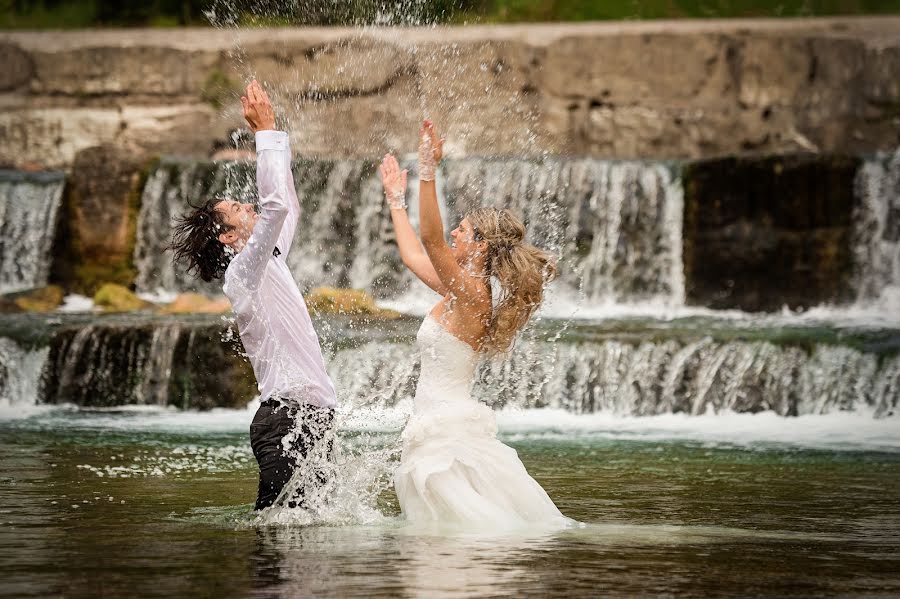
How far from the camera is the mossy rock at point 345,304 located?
15711 mm

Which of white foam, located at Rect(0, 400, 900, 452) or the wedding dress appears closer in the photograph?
the wedding dress

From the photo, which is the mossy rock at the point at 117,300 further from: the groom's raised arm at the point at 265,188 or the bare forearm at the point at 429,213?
the bare forearm at the point at 429,213

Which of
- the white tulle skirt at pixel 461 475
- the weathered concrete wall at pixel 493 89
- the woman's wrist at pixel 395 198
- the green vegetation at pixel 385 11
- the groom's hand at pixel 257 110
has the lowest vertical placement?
the white tulle skirt at pixel 461 475

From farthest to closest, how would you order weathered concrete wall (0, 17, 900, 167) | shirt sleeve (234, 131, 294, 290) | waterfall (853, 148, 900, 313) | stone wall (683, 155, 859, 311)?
1. weathered concrete wall (0, 17, 900, 167)
2. waterfall (853, 148, 900, 313)
3. stone wall (683, 155, 859, 311)
4. shirt sleeve (234, 131, 294, 290)

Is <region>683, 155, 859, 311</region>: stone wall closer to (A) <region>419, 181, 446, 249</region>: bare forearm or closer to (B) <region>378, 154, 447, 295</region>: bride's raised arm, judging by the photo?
(B) <region>378, 154, 447, 295</region>: bride's raised arm

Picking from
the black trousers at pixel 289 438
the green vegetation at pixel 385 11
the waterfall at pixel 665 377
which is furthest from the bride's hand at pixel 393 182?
the green vegetation at pixel 385 11

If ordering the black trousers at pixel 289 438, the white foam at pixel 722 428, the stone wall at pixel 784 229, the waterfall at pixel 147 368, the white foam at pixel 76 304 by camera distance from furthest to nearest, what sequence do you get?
the white foam at pixel 76 304 < the stone wall at pixel 784 229 < the waterfall at pixel 147 368 < the white foam at pixel 722 428 < the black trousers at pixel 289 438

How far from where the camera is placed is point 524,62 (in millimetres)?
21609

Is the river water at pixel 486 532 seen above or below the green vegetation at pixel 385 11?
below

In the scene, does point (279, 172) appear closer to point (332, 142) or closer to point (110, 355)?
point (110, 355)

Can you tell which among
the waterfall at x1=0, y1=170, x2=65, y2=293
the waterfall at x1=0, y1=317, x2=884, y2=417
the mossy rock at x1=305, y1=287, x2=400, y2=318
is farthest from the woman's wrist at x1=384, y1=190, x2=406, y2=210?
the waterfall at x1=0, y1=170, x2=65, y2=293

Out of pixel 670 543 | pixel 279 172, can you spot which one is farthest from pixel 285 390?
pixel 670 543

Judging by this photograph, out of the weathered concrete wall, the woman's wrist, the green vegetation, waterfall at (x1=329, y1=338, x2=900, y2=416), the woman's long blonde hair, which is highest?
the green vegetation

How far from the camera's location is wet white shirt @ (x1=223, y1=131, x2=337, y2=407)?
618 centimetres
